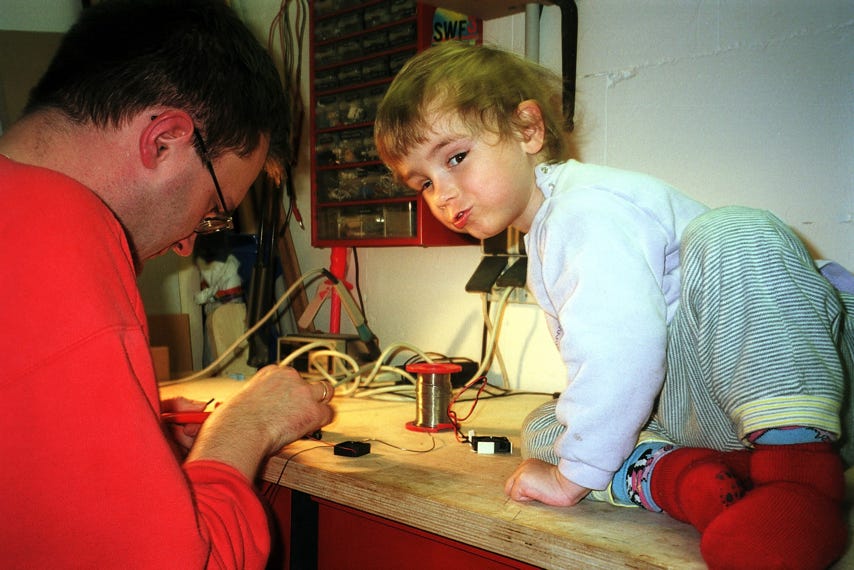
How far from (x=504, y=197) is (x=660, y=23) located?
1.91 ft

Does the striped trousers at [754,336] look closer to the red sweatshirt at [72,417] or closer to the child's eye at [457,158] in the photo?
the child's eye at [457,158]

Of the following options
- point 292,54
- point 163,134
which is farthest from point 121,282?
point 292,54

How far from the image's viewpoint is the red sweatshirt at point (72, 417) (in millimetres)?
535

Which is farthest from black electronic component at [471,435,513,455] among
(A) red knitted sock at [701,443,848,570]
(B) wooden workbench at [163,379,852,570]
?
(A) red knitted sock at [701,443,848,570]

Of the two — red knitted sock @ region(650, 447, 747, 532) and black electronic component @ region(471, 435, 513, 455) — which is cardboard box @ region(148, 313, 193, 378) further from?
red knitted sock @ region(650, 447, 747, 532)

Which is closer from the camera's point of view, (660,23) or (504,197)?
(504,197)

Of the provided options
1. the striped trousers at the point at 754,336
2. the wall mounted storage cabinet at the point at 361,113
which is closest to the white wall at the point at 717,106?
the wall mounted storage cabinet at the point at 361,113

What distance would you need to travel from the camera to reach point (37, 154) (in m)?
0.74

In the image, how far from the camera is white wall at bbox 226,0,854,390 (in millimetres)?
1102

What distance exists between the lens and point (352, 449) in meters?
0.93

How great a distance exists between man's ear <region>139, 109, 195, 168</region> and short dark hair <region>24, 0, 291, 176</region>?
0.02 metres

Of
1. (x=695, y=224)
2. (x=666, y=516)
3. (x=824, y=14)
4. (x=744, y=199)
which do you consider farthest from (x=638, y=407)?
(x=824, y=14)

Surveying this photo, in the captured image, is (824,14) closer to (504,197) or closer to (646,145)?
(646,145)

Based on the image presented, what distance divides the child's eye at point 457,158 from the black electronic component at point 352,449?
43 centimetres
